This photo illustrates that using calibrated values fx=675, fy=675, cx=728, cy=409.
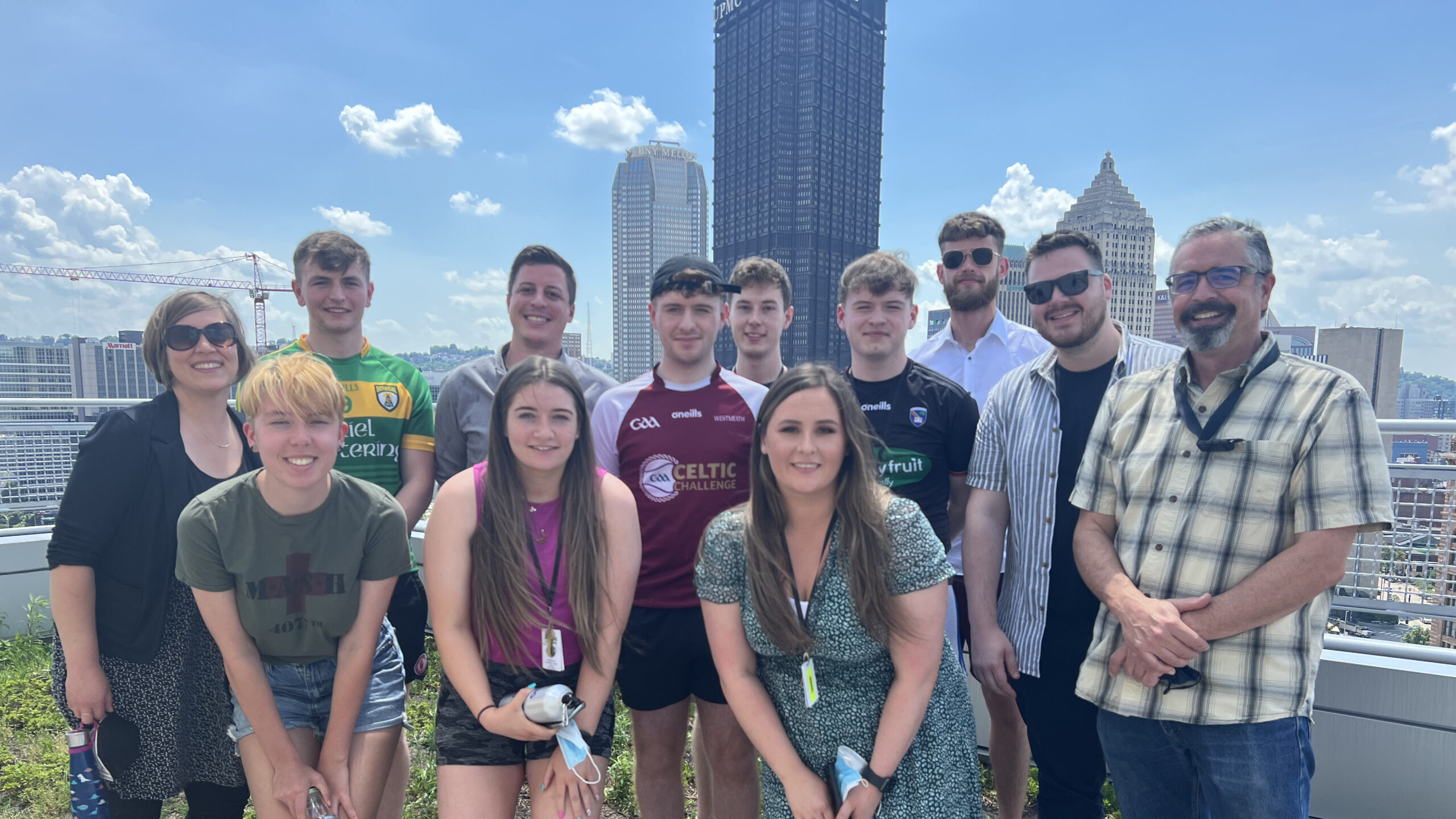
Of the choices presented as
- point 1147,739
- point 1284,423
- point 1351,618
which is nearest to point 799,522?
point 1147,739

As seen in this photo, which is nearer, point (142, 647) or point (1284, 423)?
point (1284, 423)

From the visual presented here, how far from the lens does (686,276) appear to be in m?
3.00

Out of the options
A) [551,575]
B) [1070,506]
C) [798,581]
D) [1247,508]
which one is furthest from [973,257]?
[551,575]

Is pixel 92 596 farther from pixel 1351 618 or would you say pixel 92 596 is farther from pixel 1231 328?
pixel 1351 618

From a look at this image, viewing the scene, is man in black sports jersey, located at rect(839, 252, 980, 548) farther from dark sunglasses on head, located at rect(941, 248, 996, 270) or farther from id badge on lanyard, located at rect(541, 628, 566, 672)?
id badge on lanyard, located at rect(541, 628, 566, 672)

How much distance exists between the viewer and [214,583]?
220cm

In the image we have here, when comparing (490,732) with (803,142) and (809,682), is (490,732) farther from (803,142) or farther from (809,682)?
(803,142)

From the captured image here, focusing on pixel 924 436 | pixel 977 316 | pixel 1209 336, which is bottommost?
pixel 924 436

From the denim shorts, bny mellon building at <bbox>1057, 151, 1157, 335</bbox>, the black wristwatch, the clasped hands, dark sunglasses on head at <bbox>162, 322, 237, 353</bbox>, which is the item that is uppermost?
bny mellon building at <bbox>1057, 151, 1157, 335</bbox>

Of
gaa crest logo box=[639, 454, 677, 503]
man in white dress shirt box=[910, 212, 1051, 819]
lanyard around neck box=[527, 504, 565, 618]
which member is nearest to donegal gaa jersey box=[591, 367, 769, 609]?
gaa crest logo box=[639, 454, 677, 503]

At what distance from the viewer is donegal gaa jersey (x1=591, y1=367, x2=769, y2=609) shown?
111 inches

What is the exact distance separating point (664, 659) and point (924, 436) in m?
1.43

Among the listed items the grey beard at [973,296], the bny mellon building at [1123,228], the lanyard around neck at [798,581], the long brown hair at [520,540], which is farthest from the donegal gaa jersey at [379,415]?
the bny mellon building at [1123,228]

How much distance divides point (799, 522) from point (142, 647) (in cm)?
234
